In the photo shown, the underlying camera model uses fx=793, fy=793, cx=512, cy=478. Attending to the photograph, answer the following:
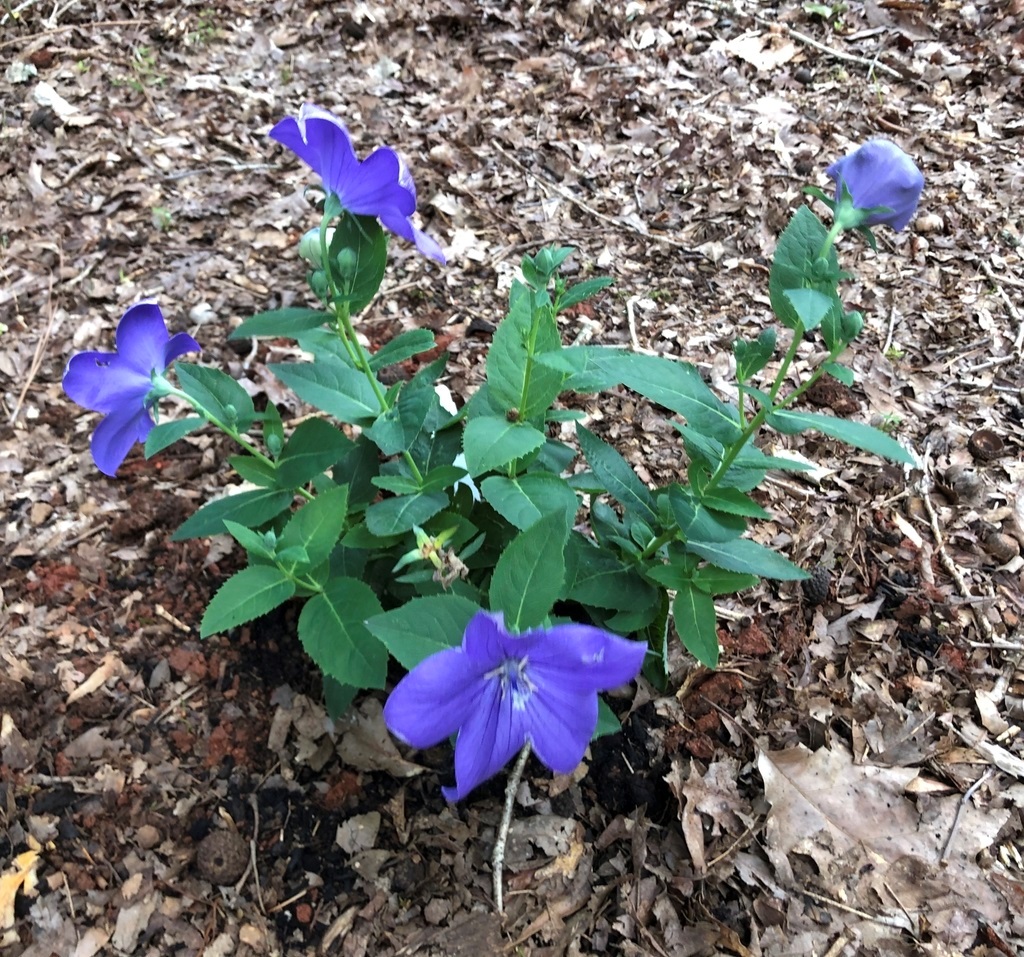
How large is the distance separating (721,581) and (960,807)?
1012 mm

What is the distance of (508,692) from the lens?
145 centimetres

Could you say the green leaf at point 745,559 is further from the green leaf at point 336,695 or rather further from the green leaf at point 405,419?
the green leaf at point 336,695

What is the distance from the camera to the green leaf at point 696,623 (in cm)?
203

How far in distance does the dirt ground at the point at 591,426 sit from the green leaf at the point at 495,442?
42.2 inches

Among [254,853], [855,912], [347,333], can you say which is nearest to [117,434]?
[347,333]

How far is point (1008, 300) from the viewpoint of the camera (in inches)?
146

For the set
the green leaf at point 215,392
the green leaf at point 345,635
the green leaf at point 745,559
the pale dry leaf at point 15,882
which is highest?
the green leaf at point 215,392

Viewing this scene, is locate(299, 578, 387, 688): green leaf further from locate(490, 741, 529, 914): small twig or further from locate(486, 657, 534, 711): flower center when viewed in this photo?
locate(490, 741, 529, 914): small twig

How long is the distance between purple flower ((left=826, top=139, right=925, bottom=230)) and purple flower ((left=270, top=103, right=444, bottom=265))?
0.95 meters

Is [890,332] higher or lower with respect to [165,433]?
lower

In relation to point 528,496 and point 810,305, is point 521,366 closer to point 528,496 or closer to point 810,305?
point 528,496

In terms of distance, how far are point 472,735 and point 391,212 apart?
116cm

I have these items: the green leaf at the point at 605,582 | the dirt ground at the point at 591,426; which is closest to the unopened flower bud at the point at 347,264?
the green leaf at the point at 605,582

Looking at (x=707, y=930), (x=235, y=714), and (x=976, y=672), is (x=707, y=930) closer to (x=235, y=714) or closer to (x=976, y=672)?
(x=976, y=672)
